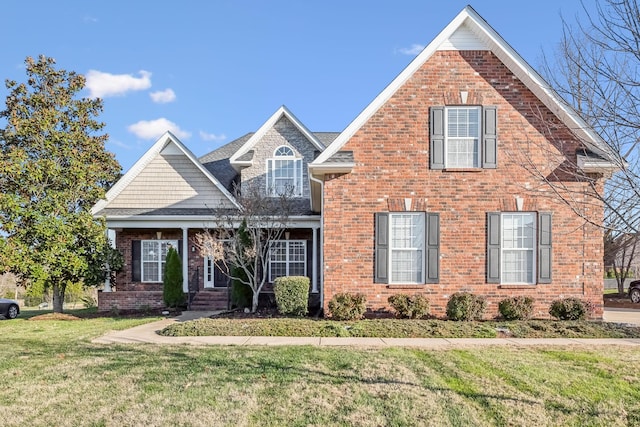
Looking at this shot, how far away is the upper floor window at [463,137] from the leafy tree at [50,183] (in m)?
10.9

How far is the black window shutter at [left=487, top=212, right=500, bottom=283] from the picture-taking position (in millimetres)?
10781

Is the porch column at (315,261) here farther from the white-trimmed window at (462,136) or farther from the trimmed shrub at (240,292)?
the white-trimmed window at (462,136)

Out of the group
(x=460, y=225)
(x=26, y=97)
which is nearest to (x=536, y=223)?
(x=460, y=225)

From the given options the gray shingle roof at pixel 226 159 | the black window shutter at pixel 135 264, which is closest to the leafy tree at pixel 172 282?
the black window shutter at pixel 135 264

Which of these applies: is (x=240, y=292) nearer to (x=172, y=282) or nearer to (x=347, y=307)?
(x=172, y=282)

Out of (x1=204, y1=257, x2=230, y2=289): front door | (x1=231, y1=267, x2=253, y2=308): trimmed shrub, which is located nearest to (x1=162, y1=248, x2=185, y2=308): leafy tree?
(x1=204, y1=257, x2=230, y2=289): front door

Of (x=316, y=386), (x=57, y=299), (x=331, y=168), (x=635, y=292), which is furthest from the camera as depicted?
(x=635, y=292)

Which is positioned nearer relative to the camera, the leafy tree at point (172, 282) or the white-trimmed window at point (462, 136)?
the white-trimmed window at point (462, 136)

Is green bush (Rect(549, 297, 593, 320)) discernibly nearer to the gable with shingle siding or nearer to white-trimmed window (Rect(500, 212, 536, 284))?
white-trimmed window (Rect(500, 212, 536, 284))

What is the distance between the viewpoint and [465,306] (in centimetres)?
1040

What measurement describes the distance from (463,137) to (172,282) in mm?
10197

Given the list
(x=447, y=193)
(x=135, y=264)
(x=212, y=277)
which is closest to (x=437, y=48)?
(x=447, y=193)

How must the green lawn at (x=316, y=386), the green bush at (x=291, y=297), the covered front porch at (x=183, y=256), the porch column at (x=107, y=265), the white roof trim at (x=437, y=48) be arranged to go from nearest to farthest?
1. the green lawn at (x=316, y=386)
2. the white roof trim at (x=437, y=48)
3. the green bush at (x=291, y=297)
4. the porch column at (x=107, y=265)
5. the covered front porch at (x=183, y=256)

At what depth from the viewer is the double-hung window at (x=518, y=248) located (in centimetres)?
1077
